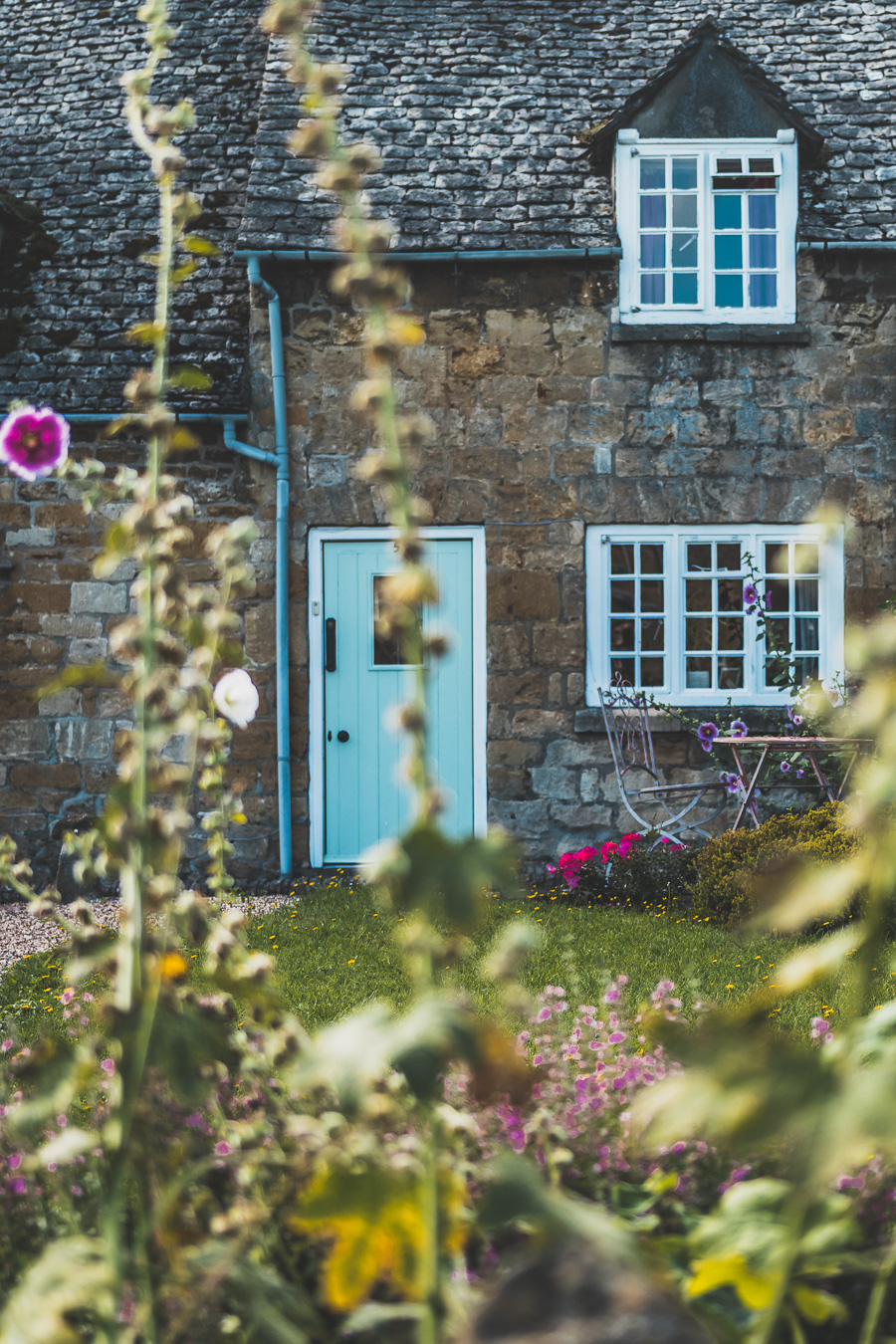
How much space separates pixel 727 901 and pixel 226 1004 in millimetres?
4882

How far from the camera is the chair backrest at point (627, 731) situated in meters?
7.80

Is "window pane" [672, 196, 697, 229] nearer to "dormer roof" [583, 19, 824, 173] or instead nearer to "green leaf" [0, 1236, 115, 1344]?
"dormer roof" [583, 19, 824, 173]

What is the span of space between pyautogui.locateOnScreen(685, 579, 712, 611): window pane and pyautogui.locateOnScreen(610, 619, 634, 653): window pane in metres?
0.47

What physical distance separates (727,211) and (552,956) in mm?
5912

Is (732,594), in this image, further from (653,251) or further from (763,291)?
(653,251)

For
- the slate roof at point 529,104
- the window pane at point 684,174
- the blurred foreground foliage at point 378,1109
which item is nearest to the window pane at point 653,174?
the window pane at point 684,174

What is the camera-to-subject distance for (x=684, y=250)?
8469 millimetres

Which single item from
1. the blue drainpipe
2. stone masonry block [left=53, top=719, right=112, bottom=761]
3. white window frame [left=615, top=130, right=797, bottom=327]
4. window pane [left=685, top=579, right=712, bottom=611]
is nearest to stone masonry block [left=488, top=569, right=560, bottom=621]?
window pane [left=685, top=579, right=712, bottom=611]

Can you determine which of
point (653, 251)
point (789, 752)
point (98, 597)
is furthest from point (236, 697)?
point (653, 251)

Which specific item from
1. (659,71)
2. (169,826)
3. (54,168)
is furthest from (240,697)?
(54,168)

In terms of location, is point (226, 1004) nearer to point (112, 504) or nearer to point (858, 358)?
point (112, 504)

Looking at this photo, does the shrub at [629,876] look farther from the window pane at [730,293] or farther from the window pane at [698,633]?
the window pane at [730,293]

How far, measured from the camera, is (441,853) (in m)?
0.99

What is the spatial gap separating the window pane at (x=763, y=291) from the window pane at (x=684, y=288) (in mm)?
416
